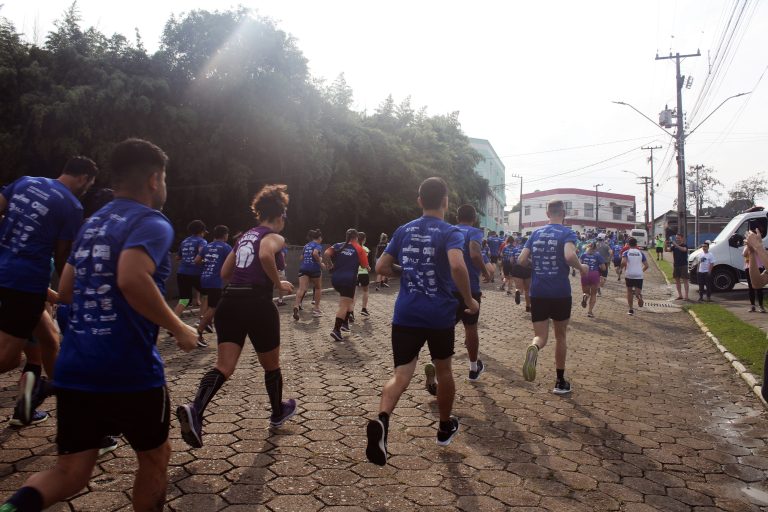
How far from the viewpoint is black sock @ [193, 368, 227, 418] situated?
3.95 m

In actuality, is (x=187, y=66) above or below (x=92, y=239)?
above

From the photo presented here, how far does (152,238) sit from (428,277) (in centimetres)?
214

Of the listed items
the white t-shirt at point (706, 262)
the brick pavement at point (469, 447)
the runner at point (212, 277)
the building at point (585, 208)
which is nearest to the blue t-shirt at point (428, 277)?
the brick pavement at point (469, 447)

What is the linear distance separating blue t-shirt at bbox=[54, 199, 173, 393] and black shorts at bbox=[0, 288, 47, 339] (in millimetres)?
1868

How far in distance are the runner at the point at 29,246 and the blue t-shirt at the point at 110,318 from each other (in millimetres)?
1775

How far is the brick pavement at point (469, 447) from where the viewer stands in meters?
3.49

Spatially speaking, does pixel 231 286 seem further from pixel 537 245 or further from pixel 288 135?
pixel 288 135

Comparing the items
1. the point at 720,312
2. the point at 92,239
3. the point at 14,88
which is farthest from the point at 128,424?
the point at 14,88

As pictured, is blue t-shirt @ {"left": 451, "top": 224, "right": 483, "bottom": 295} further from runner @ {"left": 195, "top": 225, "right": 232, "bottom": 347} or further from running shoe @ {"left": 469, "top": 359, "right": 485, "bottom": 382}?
runner @ {"left": 195, "top": 225, "right": 232, "bottom": 347}

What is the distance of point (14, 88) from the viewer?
1580 cm

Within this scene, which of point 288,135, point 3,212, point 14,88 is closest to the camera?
point 3,212

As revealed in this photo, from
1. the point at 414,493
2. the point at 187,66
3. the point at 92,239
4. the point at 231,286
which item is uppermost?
the point at 187,66

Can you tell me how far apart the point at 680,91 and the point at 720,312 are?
18.2m

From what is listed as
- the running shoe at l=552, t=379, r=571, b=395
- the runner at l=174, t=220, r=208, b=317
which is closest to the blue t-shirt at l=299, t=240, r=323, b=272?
the runner at l=174, t=220, r=208, b=317
